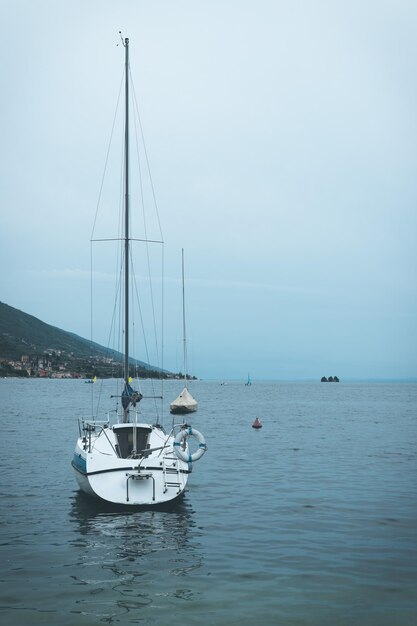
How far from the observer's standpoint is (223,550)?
14.6 m

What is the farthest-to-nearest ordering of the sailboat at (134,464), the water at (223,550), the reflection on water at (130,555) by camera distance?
1. the sailboat at (134,464)
2. the reflection on water at (130,555)
3. the water at (223,550)

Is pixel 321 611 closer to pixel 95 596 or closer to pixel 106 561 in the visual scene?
pixel 95 596

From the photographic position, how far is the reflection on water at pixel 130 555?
11.2 m

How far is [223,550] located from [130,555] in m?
2.18

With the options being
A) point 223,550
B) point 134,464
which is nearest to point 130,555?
point 223,550

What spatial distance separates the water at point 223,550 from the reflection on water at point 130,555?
5cm

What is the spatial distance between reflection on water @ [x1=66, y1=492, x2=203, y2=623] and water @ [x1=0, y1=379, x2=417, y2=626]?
5 cm

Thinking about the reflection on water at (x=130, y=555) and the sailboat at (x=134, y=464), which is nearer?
the reflection on water at (x=130, y=555)

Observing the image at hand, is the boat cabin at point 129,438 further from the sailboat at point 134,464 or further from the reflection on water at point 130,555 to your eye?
the reflection on water at point 130,555

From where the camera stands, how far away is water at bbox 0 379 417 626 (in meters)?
10.7

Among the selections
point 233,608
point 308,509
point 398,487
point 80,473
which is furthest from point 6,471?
point 233,608

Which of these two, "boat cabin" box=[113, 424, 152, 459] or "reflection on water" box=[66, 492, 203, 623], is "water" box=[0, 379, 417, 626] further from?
"boat cabin" box=[113, 424, 152, 459]

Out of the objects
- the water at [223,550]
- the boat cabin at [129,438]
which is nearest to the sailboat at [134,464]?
the boat cabin at [129,438]

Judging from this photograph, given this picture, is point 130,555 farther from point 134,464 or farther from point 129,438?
point 129,438
